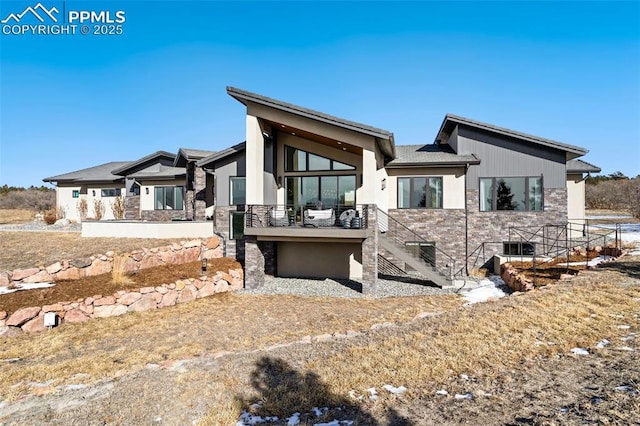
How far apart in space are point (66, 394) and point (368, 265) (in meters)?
9.86

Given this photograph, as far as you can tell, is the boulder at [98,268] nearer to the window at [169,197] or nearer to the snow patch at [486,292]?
the window at [169,197]

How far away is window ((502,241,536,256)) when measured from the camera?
55.3ft

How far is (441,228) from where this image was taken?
17234 mm

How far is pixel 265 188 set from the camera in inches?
595

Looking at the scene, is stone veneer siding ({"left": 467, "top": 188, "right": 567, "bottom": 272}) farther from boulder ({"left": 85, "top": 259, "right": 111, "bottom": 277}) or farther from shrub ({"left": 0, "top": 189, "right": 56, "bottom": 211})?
shrub ({"left": 0, "top": 189, "right": 56, "bottom": 211})

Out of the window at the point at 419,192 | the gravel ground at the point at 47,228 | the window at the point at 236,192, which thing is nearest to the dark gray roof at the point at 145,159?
the gravel ground at the point at 47,228

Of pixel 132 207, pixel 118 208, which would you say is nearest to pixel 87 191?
pixel 118 208

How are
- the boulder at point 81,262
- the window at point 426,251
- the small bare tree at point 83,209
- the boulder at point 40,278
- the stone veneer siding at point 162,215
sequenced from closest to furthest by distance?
the boulder at point 40,278, the boulder at point 81,262, the window at point 426,251, the stone veneer siding at point 162,215, the small bare tree at point 83,209

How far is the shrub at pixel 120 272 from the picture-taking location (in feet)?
38.2

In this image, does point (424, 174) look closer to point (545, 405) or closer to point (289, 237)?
point (289, 237)

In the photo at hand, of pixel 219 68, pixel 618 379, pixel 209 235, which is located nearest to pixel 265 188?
pixel 209 235

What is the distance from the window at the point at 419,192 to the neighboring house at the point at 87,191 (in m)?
21.5

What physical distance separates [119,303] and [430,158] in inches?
580

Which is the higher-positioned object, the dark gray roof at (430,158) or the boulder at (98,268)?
the dark gray roof at (430,158)
